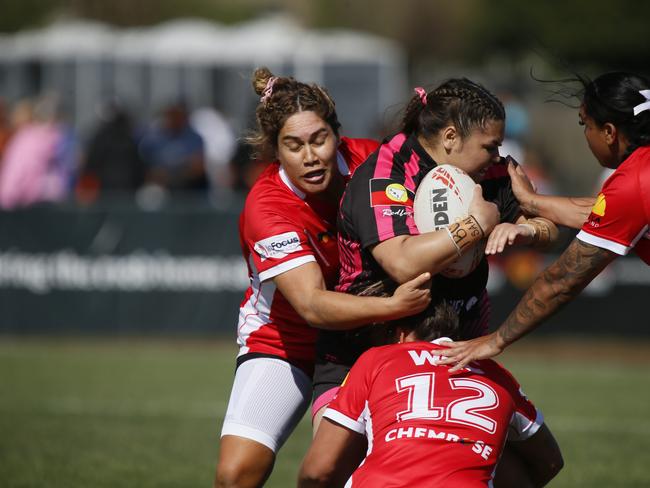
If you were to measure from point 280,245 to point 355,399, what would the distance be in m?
1.01

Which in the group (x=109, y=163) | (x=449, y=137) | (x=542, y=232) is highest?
(x=449, y=137)

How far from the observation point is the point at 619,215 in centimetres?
441

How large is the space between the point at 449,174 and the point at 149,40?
24213 mm

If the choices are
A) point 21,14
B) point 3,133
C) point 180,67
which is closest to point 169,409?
point 3,133

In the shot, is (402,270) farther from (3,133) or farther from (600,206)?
(3,133)

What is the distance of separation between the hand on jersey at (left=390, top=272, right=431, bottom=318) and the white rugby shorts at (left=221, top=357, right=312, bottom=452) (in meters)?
1.07

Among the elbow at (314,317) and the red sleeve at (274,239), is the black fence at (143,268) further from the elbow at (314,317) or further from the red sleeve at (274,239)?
the elbow at (314,317)

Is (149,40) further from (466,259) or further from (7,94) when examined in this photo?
(466,259)

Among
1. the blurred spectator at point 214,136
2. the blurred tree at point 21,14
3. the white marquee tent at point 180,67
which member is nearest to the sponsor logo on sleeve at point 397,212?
the blurred spectator at point 214,136

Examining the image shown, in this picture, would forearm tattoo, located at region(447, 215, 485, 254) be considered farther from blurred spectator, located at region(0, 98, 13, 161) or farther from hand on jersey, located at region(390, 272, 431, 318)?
blurred spectator, located at region(0, 98, 13, 161)

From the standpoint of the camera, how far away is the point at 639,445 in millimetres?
8430

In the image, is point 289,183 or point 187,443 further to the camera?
point 187,443

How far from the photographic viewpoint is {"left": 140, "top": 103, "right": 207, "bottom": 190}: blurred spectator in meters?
15.2

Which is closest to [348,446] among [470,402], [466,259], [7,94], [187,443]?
[470,402]
